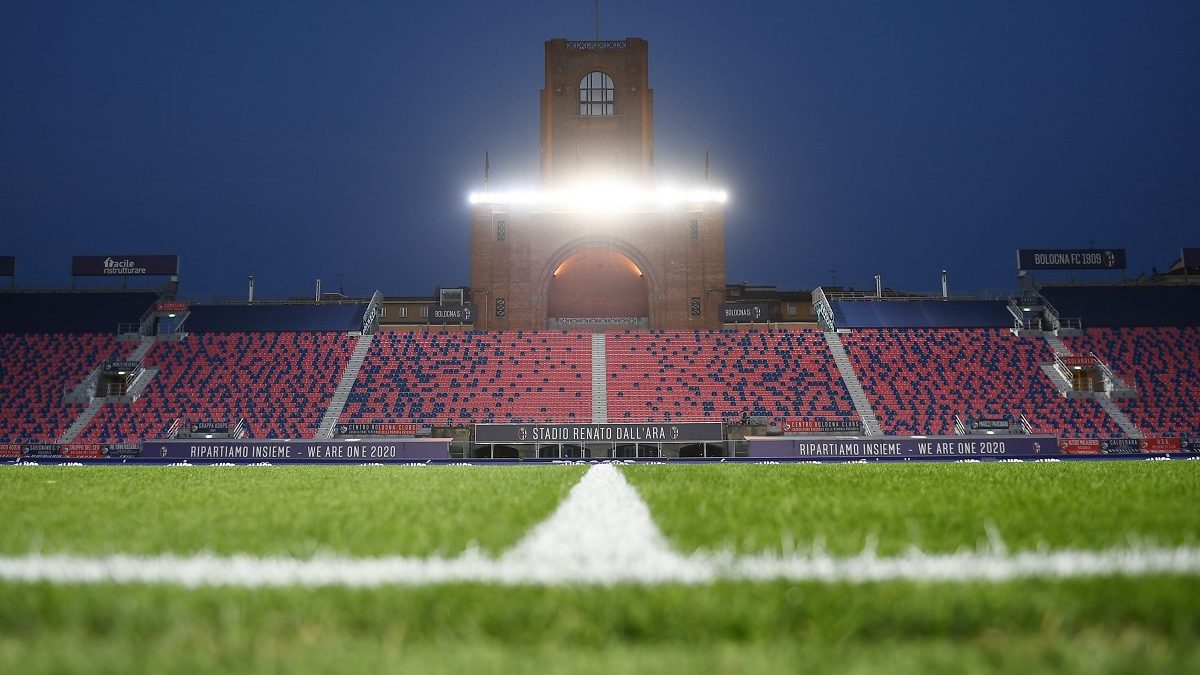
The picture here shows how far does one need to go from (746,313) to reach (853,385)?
948 centimetres

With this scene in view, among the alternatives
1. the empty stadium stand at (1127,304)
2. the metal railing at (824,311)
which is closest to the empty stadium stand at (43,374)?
the metal railing at (824,311)

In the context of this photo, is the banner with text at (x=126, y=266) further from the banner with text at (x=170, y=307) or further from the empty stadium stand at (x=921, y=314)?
the empty stadium stand at (x=921, y=314)

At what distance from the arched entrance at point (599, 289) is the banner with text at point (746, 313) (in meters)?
5.85

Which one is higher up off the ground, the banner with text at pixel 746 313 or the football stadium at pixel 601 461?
the banner with text at pixel 746 313

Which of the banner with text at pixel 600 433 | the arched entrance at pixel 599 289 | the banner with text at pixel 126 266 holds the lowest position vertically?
the banner with text at pixel 600 433

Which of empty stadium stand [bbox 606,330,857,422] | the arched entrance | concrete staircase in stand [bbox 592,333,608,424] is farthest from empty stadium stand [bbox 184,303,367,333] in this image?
empty stadium stand [bbox 606,330,857,422]

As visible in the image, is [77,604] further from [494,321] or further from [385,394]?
[494,321]

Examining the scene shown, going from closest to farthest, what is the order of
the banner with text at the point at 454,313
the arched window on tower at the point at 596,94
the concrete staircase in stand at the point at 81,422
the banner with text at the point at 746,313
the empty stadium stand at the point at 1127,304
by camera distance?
1. the concrete staircase in stand at the point at 81,422
2. the empty stadium stand at the point at 1127,304
3. the banner with text at the point at 454,313
4. the banner with text at the point at 746,313
5. the arched window on tower at the point at 596,94

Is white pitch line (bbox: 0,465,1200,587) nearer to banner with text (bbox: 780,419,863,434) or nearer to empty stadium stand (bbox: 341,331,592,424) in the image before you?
banner with text (bbox: 780,419,863,434)

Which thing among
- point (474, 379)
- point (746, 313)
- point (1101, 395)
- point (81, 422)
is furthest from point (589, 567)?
point (746, 313)

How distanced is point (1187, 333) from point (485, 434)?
40567 millimetres

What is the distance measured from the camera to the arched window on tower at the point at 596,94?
52.4 meters

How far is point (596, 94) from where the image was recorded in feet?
173

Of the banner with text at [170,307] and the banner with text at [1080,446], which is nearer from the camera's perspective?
the banner with text at [1080,446]
